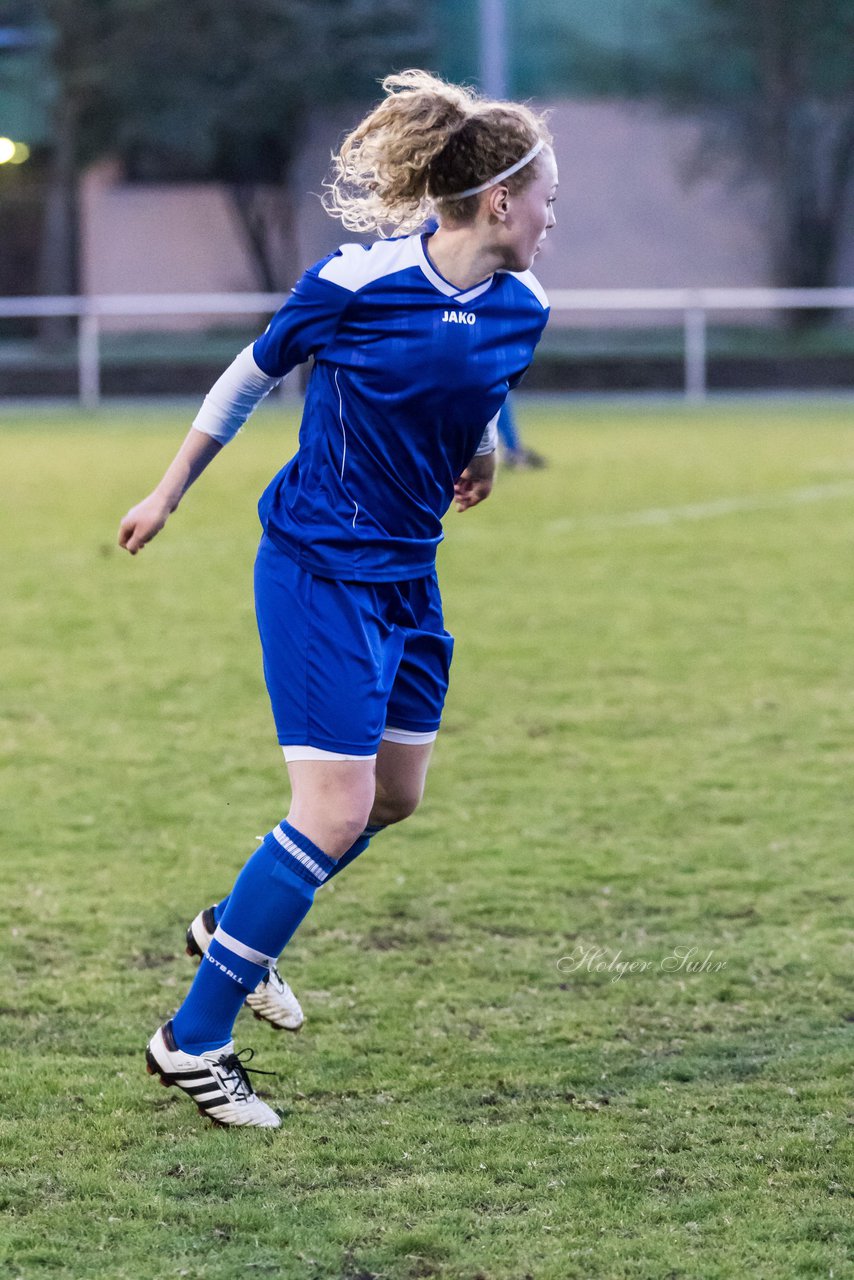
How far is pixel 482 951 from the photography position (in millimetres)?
4484

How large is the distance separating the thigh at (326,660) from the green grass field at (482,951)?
732 mm

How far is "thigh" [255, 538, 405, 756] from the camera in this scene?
11.0ft

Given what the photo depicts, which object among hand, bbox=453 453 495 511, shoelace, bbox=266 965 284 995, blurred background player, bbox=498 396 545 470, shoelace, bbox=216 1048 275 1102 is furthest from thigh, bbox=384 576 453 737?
blurred background player, bbox=498 396 545 470

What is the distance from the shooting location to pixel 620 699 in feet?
24.1

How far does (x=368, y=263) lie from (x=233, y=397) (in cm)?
35

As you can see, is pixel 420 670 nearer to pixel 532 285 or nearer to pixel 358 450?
pixel 358 450

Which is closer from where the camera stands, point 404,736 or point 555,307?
point 404,736

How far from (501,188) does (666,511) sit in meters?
9.48

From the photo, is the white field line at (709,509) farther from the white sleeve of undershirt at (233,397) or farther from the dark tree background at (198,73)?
the dark tree background at (198,73)

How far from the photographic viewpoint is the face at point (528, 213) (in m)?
3.37

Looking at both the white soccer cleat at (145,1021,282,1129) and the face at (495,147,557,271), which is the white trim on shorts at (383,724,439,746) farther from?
the face at (495,147,557,271)

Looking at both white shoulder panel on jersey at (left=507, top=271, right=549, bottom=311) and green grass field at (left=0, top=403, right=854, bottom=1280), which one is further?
white shoulder panel on jersey at (left=507, top=271, right=549, bottom=311)

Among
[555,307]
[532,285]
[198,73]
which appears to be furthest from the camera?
[198,73]

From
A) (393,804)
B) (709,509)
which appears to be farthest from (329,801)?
(709,509)
